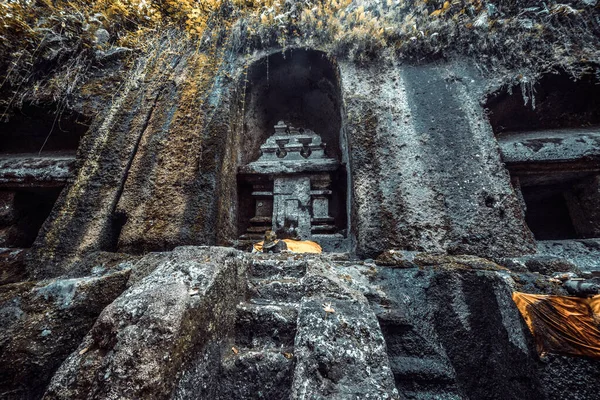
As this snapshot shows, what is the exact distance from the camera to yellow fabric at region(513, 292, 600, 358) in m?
1.13

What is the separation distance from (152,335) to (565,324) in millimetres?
1843

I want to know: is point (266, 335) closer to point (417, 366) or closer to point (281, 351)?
point (281, 351)

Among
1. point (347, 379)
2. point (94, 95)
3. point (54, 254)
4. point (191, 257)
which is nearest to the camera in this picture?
point (347, 379)

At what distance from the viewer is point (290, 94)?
4809mm

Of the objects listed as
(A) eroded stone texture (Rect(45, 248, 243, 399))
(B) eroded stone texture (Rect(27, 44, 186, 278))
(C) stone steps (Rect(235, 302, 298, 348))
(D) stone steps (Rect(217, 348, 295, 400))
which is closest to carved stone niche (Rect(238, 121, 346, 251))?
(B) eroded stone texture (Rect(27, 44, 186, 278))

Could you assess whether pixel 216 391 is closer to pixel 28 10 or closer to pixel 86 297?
pixel 86 297

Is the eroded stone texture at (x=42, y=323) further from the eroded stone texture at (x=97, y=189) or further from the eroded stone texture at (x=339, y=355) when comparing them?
the eroded stone texture at (x=339, y=355)

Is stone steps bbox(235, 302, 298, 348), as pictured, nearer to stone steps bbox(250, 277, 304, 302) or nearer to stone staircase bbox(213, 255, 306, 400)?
stone staircase bbox(213, 255, 306, 400)

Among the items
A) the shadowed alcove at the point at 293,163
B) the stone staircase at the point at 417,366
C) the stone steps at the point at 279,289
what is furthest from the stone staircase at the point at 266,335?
the shadowed alcove at the point at 293,163

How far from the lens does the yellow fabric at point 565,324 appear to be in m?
1.13

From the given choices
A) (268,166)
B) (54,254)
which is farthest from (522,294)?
(54,254)

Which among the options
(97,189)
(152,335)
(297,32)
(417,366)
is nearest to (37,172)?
(97,189)

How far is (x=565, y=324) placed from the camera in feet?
A: 3.86

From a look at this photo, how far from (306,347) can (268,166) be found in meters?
3.23
